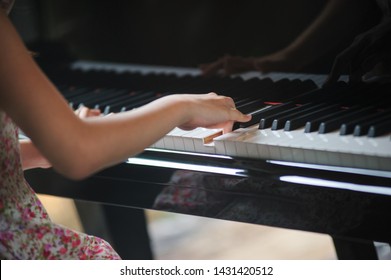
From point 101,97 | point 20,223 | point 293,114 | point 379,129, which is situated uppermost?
point 101,97

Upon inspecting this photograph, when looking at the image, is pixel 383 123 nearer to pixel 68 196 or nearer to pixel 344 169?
pixel 344 169

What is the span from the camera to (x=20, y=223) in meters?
1.29

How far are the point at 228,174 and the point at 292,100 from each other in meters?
0.23

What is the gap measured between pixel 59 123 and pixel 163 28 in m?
0.77

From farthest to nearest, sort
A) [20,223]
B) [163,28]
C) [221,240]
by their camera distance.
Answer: [221,240] → [163,28] → [20,223]

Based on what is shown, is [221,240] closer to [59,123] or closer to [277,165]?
[277,165]

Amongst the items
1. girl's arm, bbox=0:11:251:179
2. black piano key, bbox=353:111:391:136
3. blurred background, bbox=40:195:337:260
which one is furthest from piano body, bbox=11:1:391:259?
blurred background, bbox=40:195:337:260

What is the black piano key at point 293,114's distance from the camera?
4.78ft

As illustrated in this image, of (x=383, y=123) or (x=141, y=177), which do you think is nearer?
(x=383, y=123)

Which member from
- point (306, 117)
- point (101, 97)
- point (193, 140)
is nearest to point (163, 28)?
point (101, 97)

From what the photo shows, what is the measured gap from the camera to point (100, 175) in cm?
171

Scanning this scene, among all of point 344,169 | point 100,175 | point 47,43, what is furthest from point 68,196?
point 344,169

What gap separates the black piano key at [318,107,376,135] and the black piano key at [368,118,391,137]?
5 cm

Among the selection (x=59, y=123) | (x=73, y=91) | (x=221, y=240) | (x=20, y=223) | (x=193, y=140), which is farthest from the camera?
(x=221, y=240)
